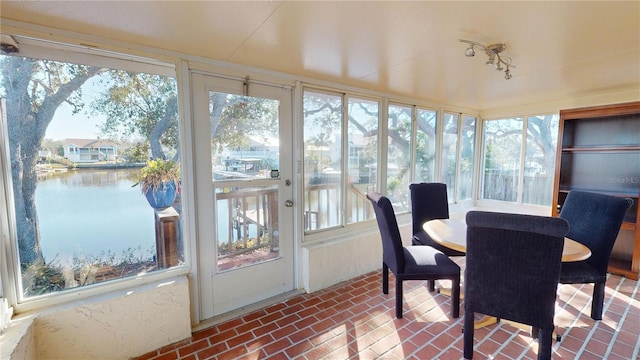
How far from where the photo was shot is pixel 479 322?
2.20 metres

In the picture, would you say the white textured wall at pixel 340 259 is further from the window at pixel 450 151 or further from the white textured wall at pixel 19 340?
the white textured wall at pixel 19 340

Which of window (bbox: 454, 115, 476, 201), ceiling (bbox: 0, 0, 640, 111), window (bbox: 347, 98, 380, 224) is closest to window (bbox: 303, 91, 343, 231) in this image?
window (bbox: 347, 98, 380, 224)

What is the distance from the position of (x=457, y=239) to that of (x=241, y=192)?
1.85m

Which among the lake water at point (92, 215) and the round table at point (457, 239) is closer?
the lake water at point (92, 215)

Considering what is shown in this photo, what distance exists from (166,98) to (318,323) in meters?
2.15

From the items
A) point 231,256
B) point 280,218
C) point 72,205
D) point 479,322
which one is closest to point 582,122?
point 479,322

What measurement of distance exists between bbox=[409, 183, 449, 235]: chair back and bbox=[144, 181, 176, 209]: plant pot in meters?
2.38

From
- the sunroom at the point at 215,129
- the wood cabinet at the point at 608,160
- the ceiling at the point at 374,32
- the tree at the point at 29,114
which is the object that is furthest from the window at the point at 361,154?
the tree at the point at 29,114

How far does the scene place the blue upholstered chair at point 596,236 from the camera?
210cm

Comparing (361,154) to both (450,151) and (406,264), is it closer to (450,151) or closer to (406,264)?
(406,264)

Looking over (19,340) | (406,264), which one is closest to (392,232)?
(406,264)

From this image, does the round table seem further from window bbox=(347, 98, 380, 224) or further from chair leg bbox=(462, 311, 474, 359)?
window bbox=(347, 98, 380, 224)

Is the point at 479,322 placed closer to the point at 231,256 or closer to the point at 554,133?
the point at 231,256

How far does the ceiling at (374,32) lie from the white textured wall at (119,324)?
1.71 metres
